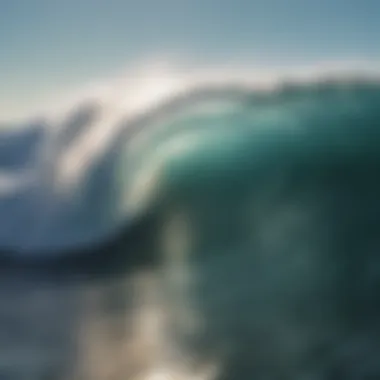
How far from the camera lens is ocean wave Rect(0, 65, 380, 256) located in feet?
6.26

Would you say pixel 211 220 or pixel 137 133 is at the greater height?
pixel 137 133

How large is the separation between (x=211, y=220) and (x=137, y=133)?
1.00ft

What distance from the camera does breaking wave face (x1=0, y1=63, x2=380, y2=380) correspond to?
6.19ft

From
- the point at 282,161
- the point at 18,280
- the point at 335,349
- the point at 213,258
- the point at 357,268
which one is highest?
the point at 18,280

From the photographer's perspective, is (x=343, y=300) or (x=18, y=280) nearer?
(x=343, y=300)

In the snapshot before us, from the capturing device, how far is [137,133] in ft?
6.37

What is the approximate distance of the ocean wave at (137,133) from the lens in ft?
6.26

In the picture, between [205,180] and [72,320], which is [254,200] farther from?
[72,320]

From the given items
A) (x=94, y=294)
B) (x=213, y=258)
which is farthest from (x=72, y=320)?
(x=213, y=258)

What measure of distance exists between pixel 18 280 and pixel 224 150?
0.67 meters

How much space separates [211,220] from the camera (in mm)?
1904

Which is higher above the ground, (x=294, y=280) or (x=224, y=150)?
(x=224, y=150)

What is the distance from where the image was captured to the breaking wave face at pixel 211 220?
1886 mm

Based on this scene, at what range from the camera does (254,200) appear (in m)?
1.95
